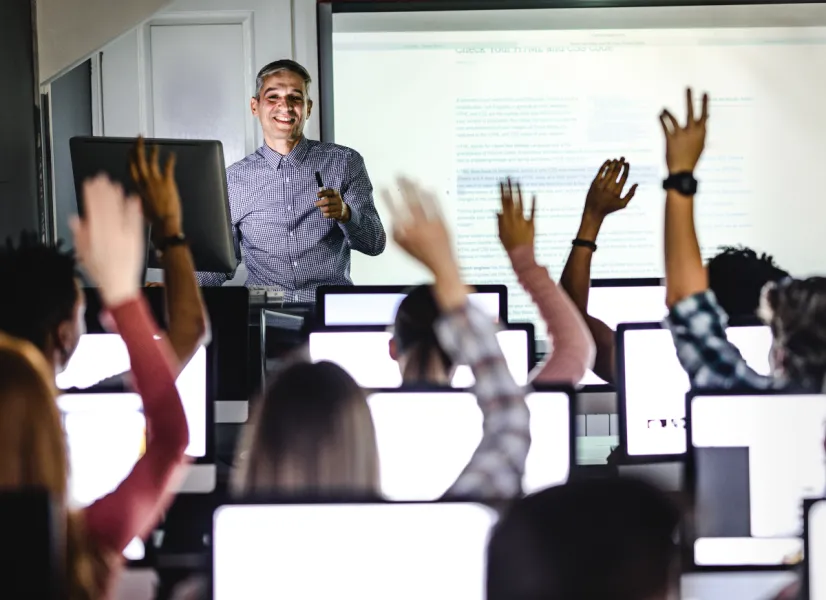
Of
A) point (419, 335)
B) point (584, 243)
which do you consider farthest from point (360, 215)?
point (419, 335)

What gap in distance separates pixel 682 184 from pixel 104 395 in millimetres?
1196

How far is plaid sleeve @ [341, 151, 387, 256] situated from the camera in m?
4.23

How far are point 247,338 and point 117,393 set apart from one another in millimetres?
656

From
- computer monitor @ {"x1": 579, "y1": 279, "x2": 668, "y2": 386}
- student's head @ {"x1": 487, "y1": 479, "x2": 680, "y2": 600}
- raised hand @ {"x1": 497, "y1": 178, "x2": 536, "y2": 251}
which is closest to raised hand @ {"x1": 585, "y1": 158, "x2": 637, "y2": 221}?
raised hand @ {"x1": 497, "y1": 178, "x2": 536, "y2": 251}

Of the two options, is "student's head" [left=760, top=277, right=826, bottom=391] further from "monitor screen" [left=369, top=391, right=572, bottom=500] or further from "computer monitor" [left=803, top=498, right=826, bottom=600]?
"computer monitor" [left=803, top=498, right=826, bottom=600]

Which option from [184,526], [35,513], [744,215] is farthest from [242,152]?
[35,513]

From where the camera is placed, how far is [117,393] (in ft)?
7.07

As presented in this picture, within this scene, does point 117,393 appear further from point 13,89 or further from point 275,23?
point 275,23

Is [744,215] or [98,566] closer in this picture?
[98,566]

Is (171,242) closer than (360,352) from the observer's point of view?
Yes

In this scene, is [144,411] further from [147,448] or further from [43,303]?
[43,303]

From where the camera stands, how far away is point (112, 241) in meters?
1.55

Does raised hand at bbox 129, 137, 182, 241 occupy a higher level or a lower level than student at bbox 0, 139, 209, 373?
higher

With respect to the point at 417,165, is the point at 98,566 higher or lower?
lower
